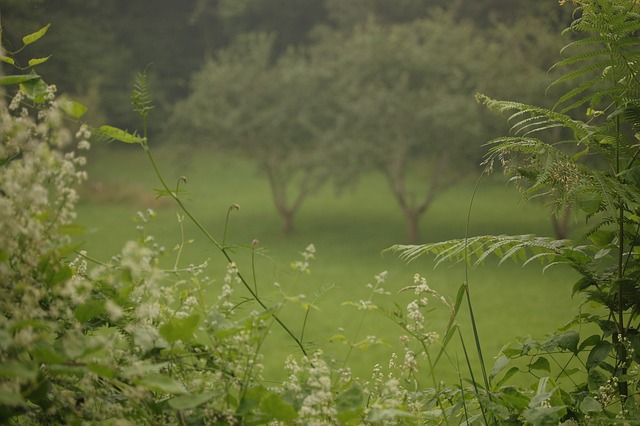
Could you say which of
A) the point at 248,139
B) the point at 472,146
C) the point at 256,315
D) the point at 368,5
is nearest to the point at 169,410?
the point at 256,315

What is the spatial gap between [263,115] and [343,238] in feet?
8.05

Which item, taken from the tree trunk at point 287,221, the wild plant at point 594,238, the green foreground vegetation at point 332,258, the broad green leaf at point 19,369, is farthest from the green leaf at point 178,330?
the tree trunk at point 287,221

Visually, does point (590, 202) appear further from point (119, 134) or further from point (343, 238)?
point (343, 238)

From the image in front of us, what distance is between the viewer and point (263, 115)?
1047 cm

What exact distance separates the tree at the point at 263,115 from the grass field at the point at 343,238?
61 cm

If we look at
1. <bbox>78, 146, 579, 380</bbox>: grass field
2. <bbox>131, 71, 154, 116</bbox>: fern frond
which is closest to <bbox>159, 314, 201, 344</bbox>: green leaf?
<bbox>131, 71, 154, 116</bbox>: fern frond

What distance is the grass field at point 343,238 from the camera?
18.7ft

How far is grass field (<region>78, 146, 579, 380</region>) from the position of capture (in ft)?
18.7

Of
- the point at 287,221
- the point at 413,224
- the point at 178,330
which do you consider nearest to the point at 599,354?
the point at 178,330

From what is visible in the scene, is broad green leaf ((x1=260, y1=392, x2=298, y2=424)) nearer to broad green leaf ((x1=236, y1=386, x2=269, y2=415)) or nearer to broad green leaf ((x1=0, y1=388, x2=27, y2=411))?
broad green leaf ((x1=236, y1=386, x2=269, y2=415))

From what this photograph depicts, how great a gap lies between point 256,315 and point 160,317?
0.57ft

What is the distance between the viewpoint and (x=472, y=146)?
9133 millimetres

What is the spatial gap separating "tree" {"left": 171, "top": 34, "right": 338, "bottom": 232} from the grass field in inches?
24.2

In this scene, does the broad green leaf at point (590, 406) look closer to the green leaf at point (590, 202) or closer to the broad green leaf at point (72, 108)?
the green leaf at point (590, 202)
